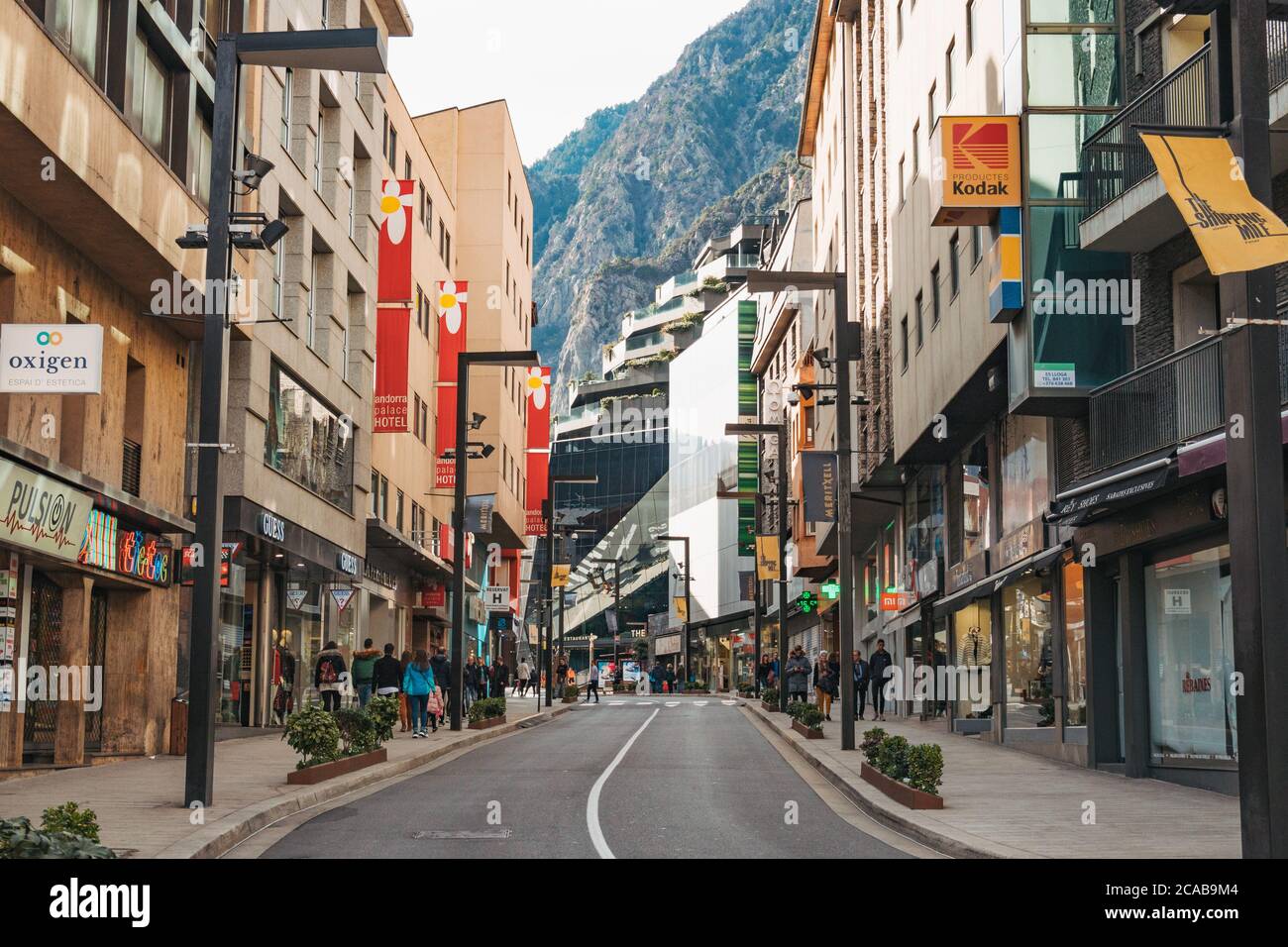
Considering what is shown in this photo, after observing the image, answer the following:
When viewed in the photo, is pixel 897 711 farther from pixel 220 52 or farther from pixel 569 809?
pixel 220 52

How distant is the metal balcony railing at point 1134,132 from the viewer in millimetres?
18453

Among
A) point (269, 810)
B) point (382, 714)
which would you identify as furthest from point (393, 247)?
point (269, 810)

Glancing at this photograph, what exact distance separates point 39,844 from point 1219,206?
782cm

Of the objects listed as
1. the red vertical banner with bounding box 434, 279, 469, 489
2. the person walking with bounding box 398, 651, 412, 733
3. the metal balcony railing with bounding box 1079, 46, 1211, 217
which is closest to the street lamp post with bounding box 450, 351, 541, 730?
the person walking with bounding box 398, 651, 412, 733

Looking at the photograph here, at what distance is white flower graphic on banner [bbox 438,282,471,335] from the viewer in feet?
168

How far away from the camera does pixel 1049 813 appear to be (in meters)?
15.4

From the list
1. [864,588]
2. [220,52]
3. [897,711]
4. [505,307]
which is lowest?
[897,711]

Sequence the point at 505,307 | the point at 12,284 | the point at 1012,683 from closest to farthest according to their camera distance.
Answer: the point at 12,284 < the point at 1012,683 < the point at 505,307

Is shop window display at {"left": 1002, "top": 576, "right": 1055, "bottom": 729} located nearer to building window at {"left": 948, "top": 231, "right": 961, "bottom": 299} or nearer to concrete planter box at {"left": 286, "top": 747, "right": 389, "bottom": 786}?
building window at {"left": 948, "top": 231, "right": 961, "bottom": 299}

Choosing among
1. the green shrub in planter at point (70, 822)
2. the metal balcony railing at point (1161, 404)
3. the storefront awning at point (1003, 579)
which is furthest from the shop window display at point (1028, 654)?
the green shrub in planter at point (70, 822)

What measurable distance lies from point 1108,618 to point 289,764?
39.5 ft

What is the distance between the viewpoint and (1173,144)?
9727 millimetres
